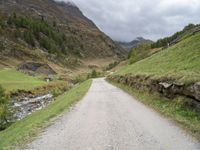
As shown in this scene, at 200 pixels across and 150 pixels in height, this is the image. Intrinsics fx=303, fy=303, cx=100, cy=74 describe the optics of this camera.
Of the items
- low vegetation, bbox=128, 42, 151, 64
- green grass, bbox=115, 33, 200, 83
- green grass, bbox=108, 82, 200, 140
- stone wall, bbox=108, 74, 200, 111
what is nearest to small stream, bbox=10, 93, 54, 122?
stone wall, bbox=108, 74, 200, 111

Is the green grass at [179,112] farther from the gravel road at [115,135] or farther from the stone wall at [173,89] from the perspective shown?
the gravel road at [115,135]

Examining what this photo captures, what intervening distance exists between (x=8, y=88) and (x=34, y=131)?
169ft

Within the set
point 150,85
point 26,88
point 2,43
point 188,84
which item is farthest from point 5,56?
point 188,84

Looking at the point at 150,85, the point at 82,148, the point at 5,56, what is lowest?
the point at 82,148

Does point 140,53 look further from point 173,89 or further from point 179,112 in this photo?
point 179,112

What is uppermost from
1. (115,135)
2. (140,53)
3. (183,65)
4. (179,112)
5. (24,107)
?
(140,53)

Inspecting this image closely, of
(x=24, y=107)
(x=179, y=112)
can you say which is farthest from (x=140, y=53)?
(x=179, y=112)

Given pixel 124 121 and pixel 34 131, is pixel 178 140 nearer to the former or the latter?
pixel 124 121

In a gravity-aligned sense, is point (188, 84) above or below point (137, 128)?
above

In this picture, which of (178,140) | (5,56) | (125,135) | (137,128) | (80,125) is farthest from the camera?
(5,56)

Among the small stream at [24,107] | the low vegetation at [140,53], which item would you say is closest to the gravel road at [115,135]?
the small stream at [24,107]

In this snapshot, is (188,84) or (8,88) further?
(8,88)

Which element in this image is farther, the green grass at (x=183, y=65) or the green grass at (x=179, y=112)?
the green grass at (x=183, y=65)

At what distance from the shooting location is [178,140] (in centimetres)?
1355
